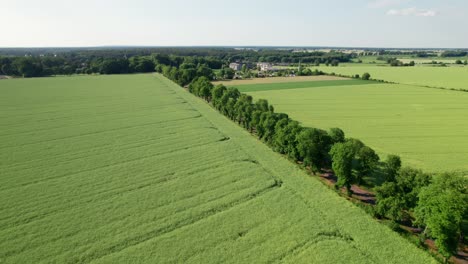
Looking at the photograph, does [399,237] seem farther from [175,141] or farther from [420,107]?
[420,107]

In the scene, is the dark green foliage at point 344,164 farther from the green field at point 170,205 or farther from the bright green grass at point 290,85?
the bright green grass at point 290,85

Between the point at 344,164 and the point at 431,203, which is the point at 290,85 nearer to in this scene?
the point at 344,164

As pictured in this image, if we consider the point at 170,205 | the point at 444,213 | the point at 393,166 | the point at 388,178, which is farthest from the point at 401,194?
the point at 170,205

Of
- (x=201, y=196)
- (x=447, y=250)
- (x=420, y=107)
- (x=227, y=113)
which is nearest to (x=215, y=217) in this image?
(x=201, y=196)

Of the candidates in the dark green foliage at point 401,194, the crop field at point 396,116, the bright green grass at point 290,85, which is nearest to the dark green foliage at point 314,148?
the dark green foliage at point 401,194

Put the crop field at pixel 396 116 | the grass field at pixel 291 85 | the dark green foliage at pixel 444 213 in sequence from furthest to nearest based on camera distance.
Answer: the grass field at pixel 291 85 < the crop field at pixel 396 116 < the dark green foliage at pixel 444 213

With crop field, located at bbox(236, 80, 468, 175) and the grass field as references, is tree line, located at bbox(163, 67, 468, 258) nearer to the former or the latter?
crop field, located at bbox(236, 80, 468, 175)

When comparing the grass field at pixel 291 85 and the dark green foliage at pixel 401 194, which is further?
the grass field at pixel 291 85
